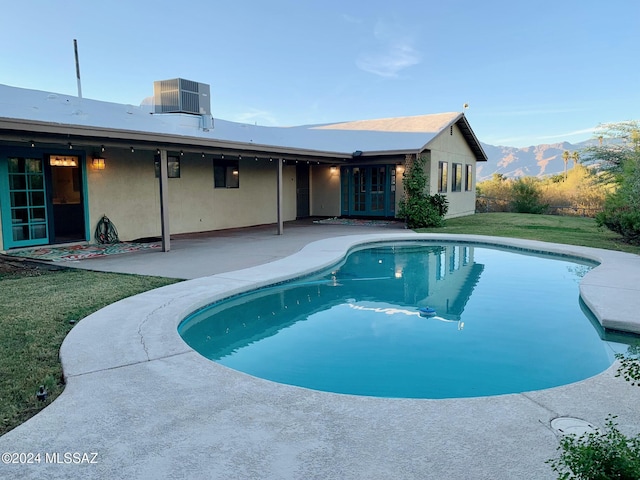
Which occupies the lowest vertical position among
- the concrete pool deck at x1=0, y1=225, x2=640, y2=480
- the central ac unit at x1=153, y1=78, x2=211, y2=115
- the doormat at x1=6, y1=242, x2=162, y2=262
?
the concrete pool deck at x1=0, y1=225, x2=640, y2=480

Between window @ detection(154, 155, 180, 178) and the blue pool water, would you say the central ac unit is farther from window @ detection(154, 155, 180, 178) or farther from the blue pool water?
the blue pool water

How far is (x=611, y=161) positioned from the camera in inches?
720

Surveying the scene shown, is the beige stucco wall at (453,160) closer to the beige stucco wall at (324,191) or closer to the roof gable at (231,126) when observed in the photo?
the roof gable at (231,126)

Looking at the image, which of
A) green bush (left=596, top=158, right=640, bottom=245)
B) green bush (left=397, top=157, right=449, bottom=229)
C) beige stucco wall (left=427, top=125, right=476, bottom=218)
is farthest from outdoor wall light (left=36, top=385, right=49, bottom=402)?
beige stucco wall (left=427, top=125, right=476, bottom=218)

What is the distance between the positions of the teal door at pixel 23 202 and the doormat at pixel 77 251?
34 centimetres

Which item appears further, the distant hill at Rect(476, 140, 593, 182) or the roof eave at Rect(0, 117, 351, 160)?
the distant hill at Rect(476, 140, 593, 182)

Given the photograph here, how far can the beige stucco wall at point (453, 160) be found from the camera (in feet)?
53.5

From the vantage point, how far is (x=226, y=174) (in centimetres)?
1470

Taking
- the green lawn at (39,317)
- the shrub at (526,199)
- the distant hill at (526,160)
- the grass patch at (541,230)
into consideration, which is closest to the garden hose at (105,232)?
the green lawn at (39,317)

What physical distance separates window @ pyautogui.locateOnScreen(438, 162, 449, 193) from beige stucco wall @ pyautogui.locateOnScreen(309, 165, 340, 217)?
3.86 m

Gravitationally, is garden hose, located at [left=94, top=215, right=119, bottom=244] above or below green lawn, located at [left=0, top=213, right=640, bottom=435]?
above

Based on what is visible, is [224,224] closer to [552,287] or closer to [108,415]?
[552,287]

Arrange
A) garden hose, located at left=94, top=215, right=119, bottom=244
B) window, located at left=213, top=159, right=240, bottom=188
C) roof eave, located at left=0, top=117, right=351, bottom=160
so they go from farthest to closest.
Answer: window, located at left=213, top=159, right=240, bottom=188 → garden hose, located at left=94, top=215, right=119, bottom=244 → roof eave, located at left=0, top=117, right=351, bottom=160

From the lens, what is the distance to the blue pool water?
13.7 feet
